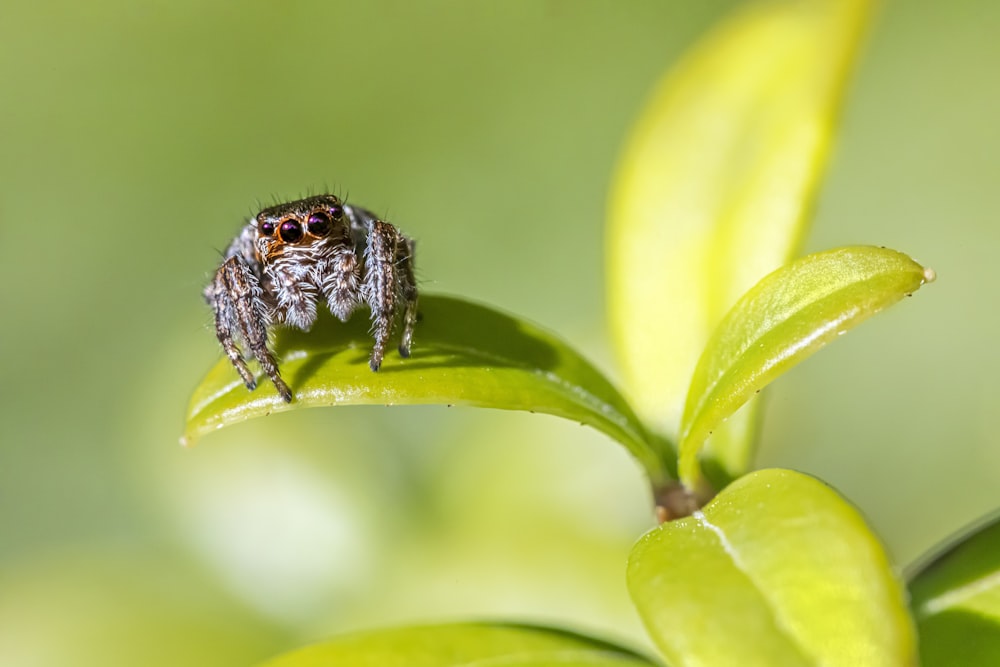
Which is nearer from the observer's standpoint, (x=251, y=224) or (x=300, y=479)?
(x=251, y=224)

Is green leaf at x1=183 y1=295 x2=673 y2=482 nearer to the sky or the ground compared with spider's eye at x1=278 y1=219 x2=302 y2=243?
nearer to the ground

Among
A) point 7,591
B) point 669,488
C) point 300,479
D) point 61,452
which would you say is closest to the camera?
point 669,488

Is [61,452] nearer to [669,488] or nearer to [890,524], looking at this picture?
[890,524]

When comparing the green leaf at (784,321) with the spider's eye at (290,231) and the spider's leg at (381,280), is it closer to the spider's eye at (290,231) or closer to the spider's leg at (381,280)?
the spider's leg at (381,280)

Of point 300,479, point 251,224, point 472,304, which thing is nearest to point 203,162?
point 300,479

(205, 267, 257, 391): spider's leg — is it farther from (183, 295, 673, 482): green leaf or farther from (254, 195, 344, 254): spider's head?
(254, 195, 344, 254): spider's head

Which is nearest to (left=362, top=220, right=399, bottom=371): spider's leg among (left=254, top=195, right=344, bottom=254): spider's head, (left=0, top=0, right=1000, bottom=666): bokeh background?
(left=254, top=195, right=344, bottom=254): spider's head
